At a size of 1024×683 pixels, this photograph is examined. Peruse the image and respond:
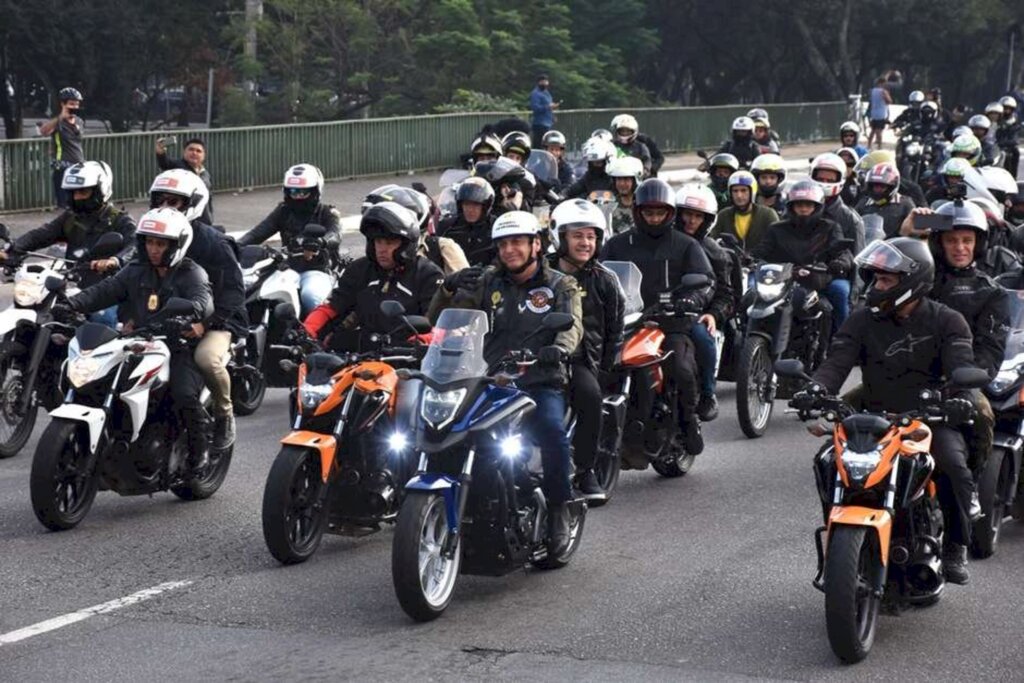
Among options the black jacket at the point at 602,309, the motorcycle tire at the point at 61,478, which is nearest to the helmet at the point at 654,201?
the black jacket at the point at 602,309

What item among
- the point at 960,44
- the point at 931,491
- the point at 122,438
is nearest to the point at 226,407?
the point at 122,438

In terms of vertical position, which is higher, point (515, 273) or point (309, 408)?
point (515, 273)

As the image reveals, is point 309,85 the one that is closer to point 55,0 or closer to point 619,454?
point 55,0

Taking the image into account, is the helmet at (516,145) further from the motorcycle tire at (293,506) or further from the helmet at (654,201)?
the motorcycle tire at (293,506)

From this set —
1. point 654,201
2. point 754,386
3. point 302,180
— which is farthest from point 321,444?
point 302,180

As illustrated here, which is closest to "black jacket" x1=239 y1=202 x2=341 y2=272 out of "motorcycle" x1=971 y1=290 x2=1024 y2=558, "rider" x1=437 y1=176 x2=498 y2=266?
"rider" x1=437 y1=176 x2=498 y2=266

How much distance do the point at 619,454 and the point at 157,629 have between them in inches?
151

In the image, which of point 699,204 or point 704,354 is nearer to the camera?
point 704,354

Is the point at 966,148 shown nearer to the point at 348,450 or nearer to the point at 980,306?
the point at 980,306

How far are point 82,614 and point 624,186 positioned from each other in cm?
935

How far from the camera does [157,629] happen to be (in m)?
8.98

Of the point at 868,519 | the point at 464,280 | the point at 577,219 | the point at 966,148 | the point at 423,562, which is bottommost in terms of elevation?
the point at 966,148

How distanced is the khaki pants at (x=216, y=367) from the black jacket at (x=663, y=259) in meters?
2.66

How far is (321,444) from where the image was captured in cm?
997
